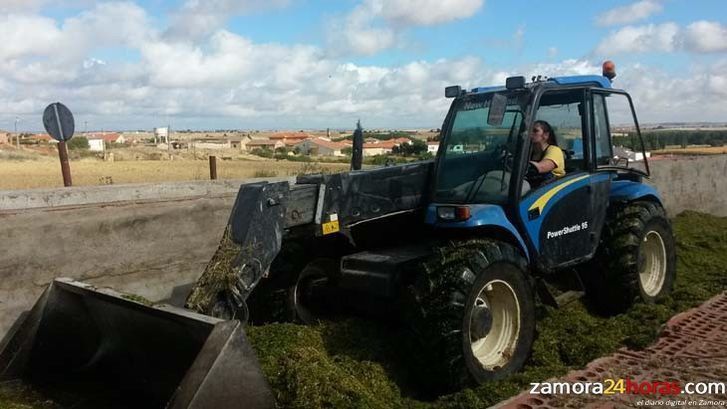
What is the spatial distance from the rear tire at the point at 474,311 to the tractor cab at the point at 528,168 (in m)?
0.31

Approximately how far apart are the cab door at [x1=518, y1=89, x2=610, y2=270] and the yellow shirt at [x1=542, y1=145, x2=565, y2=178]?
0.07m

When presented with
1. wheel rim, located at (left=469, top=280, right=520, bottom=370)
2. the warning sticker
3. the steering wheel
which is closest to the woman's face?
the steering wheel

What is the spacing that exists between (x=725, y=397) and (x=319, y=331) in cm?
282

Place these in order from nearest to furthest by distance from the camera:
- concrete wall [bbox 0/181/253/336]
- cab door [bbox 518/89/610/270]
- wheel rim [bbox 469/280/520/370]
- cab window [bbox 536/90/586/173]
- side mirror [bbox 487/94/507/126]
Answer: wheel rim [bbox 469/280/520/370]
side mirror [bbox 487/94/507/126]
concrete wall [bbox 0/181/253/336]
cab door [bbox 518/89/610/270]
cab window [bbox 536/90/586/173]

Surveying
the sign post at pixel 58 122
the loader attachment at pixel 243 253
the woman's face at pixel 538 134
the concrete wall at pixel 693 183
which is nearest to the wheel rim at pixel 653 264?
the woman's face at pixel 538 134

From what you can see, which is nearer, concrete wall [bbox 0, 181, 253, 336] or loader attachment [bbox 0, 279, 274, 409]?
loader attachment [bbox 0, 279, 274, 409]

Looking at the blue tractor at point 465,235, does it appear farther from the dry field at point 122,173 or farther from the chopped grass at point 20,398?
the dry field at point 122,173

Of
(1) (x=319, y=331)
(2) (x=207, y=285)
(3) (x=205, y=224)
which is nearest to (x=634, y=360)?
(1) (x=319, y=331)

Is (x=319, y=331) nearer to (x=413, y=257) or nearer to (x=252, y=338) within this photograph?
(x=252, y=338)

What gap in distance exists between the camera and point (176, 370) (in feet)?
13.6

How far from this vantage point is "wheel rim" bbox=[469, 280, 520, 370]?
4840 millimetres

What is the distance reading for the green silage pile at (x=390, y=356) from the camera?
411 cm

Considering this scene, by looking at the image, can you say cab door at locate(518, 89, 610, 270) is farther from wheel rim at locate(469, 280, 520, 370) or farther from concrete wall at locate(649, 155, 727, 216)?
concrete wall at locate(649, 155, 727, 216)

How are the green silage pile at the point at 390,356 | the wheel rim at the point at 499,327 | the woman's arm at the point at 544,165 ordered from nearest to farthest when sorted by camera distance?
the green silage pile at the point at 390,356 < the wheel rim at the point at 499,327 < the woman's arm at the point at 544,165
